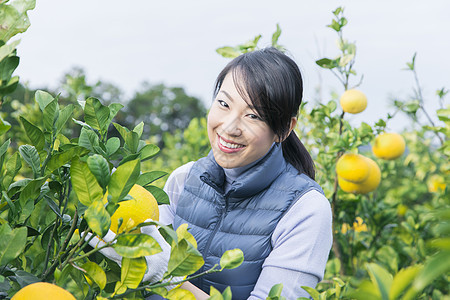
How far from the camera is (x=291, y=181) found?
1.14 metres

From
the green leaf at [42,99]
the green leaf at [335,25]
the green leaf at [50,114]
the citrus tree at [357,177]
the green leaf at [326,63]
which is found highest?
the green leaf at [335,25]

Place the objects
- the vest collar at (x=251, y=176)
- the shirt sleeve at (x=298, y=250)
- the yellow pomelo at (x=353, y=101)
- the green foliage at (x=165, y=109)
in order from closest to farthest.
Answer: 1. the shirt sleeve at (x=298, y=250)
2. the vest collar at (x=251, y=176)
3. the yellow pomelo at (x=353, y=101)
4. the green foliage at (x=165, y=109)

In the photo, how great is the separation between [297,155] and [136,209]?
0.73 m

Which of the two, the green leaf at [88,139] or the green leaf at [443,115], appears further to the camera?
the green leaf at [443,115]

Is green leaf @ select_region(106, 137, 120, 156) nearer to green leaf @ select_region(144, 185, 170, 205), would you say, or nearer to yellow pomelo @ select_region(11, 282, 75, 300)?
green leaf @ select_region(144, 185, 170, 205)

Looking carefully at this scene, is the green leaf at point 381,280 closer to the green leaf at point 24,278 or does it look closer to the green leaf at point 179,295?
the green leaf at point 179,295

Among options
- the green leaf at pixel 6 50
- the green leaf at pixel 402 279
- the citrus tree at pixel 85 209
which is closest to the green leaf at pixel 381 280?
the green leaf at pixel 402 279

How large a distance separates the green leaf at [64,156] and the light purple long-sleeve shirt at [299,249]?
1.80ft

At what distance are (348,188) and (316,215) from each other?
2.27 ft

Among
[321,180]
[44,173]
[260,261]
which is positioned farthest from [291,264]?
[321,180]

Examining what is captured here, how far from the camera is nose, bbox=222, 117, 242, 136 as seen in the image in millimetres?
1018

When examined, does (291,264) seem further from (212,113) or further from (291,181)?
(212,113)

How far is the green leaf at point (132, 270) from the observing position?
0.56 m

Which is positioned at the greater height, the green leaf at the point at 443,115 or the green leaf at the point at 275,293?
the green leaf at the point at 443,115
